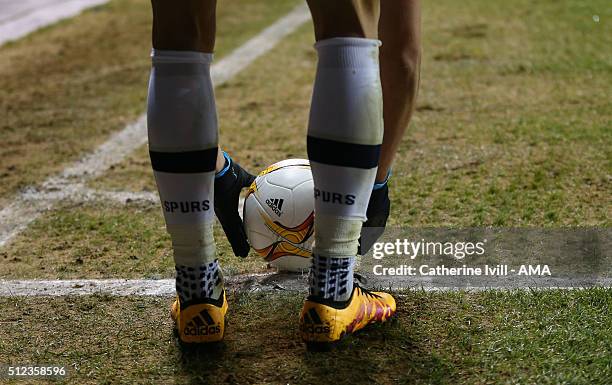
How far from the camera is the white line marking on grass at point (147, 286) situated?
102 inches

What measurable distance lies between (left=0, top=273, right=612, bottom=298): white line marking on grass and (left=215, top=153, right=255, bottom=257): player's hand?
105 millimetres

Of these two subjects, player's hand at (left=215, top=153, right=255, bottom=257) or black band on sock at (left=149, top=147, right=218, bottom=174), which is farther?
player's hand at (left=215, top=153, right=255, bottom=257)

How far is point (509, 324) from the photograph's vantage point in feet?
7.55

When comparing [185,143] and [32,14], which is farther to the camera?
[32,14]

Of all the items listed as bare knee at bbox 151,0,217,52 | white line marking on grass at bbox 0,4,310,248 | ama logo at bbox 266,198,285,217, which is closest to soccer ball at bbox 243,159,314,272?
ama logo at bbox 266,198,285,217

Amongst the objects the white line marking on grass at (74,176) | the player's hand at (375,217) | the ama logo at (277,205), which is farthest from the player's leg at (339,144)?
the white line marking on grass at (74,176)

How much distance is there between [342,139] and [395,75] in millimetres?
556

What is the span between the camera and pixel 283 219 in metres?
2.68

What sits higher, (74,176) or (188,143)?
(188,143)

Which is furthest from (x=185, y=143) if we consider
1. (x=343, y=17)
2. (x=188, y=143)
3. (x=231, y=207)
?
(x=231, y=207)

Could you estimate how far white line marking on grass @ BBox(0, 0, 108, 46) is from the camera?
773 centimetres

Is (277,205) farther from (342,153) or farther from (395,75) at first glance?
(342,153)

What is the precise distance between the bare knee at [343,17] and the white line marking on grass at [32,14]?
5.73 metres

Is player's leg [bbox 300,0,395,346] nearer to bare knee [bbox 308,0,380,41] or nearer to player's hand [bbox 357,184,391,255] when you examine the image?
bare knee [bbox 308,0,380,41]
